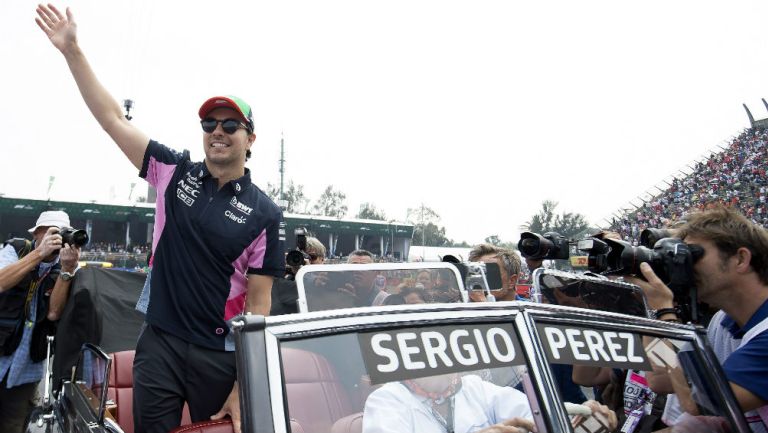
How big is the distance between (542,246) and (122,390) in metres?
2.49

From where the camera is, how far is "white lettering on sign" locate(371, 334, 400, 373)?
1311mm

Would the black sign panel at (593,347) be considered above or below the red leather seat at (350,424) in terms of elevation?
above

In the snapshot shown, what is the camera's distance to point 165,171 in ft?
8.14

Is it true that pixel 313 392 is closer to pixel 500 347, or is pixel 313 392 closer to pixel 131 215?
pixel 500 347

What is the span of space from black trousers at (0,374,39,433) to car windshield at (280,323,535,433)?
3596mm

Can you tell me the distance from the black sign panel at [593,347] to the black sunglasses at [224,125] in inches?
59.8

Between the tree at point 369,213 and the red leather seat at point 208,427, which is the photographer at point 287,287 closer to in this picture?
the red leather seat at point 208,427

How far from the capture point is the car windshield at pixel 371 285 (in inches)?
75.5

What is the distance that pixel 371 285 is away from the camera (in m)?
1.98

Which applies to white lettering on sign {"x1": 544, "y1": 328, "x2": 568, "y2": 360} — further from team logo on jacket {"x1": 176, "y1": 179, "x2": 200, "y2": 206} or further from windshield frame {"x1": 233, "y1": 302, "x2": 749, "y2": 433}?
team logo on jacket {"x1": 176, "y1": 179, "x2": 200, "y2": 206}

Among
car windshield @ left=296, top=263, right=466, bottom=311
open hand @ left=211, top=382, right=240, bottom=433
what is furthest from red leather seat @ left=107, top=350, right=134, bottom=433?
car windshield @ left=296, top=263, right=466, bottom=311

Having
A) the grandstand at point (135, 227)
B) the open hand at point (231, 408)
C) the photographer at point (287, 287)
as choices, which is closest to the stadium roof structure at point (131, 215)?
the grandstand at point (135, 227)

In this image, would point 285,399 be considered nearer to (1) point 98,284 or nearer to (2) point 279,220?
(2) point 279,220

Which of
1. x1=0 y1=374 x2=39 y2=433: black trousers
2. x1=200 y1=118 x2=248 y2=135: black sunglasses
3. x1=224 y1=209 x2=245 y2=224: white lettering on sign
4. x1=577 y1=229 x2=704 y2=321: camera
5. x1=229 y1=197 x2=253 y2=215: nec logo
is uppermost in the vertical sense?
x1=200 y1=118 x2=248 y2=135: black sunglasses
